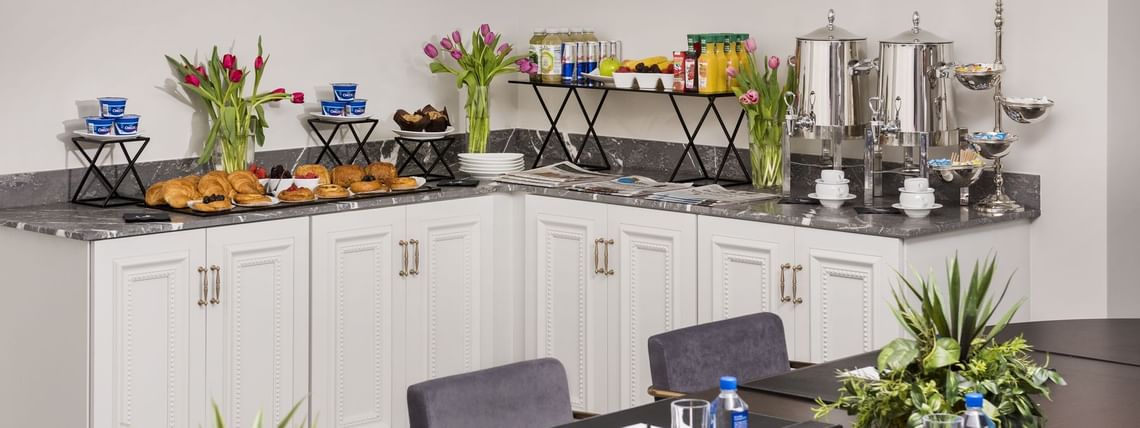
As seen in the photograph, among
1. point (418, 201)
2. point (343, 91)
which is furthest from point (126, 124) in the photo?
point (418, 201)

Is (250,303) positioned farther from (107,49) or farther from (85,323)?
(107,49)

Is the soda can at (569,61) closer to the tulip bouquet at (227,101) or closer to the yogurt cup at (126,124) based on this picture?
the tulip bouquet at (227,101)

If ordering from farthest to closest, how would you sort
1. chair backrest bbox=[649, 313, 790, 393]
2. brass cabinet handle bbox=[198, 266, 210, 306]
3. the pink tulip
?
the pink tulip → brass cabinet handle bbox=[198, 266, 210, 306] → chair backrest bbox=[649, 313, 790, 393]

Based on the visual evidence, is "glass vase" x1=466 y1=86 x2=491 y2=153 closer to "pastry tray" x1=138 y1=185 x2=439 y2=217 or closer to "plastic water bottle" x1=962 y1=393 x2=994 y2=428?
"pastry tray" x1=138 y1=185 x2=439 y2=217

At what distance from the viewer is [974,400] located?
2.00 m

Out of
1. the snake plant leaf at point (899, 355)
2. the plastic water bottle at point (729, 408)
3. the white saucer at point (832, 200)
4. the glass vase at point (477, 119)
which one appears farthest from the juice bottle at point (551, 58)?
the snake plant leaf at point (899, 355)

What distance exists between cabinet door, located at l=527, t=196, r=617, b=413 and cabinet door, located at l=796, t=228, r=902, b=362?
775 mm

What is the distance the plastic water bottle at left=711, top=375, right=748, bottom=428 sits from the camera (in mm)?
2266

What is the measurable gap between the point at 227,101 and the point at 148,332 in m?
0.93

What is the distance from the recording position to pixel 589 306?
4.78 meters

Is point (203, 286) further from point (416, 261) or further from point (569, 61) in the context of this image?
point (569, 61)

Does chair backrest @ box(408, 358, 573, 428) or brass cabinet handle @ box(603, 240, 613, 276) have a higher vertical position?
brass cabinet handle @ box(603, 240, 613, 276)

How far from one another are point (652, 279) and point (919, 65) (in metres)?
1.04

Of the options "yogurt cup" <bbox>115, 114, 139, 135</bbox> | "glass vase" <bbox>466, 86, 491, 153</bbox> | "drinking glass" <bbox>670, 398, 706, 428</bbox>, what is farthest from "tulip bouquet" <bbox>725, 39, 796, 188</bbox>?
"drinking glass" <bbox>670, 398, 706, 428</bbox>
